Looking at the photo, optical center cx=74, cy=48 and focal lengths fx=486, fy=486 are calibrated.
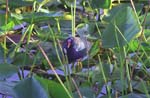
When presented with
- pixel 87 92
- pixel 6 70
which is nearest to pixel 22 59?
pixel 6 70

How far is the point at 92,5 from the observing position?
39.3 inches

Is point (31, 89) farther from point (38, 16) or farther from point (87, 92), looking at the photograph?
point (38, 16)

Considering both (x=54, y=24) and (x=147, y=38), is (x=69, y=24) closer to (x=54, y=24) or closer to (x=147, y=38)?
(x=54, y=24)

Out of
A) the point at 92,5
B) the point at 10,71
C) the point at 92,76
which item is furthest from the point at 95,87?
the point at 92,5

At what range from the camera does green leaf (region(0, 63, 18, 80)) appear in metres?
0.77

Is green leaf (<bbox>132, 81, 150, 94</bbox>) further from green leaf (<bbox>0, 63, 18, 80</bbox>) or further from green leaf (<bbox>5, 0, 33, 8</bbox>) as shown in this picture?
green leaf (<bbox>5, 0, 33, 8</bbox>)

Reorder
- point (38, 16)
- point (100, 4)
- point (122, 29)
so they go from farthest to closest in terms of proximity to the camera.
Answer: point (100, 4) → point (38, 16) → point (122, 29)

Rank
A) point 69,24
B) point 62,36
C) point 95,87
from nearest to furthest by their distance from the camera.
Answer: point 95,87 → point 62,36 → point 69,24

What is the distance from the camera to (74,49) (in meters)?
0.84

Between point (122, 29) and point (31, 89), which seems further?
point (122, 29)

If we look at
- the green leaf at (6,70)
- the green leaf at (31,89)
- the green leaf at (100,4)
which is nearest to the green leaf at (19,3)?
the green leaf at (100,4)

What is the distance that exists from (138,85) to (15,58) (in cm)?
23

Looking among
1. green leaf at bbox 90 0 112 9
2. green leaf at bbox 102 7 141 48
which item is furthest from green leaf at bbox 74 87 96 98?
green leaf at bbox 90 0 112 9

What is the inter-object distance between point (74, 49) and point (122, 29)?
0.15m
